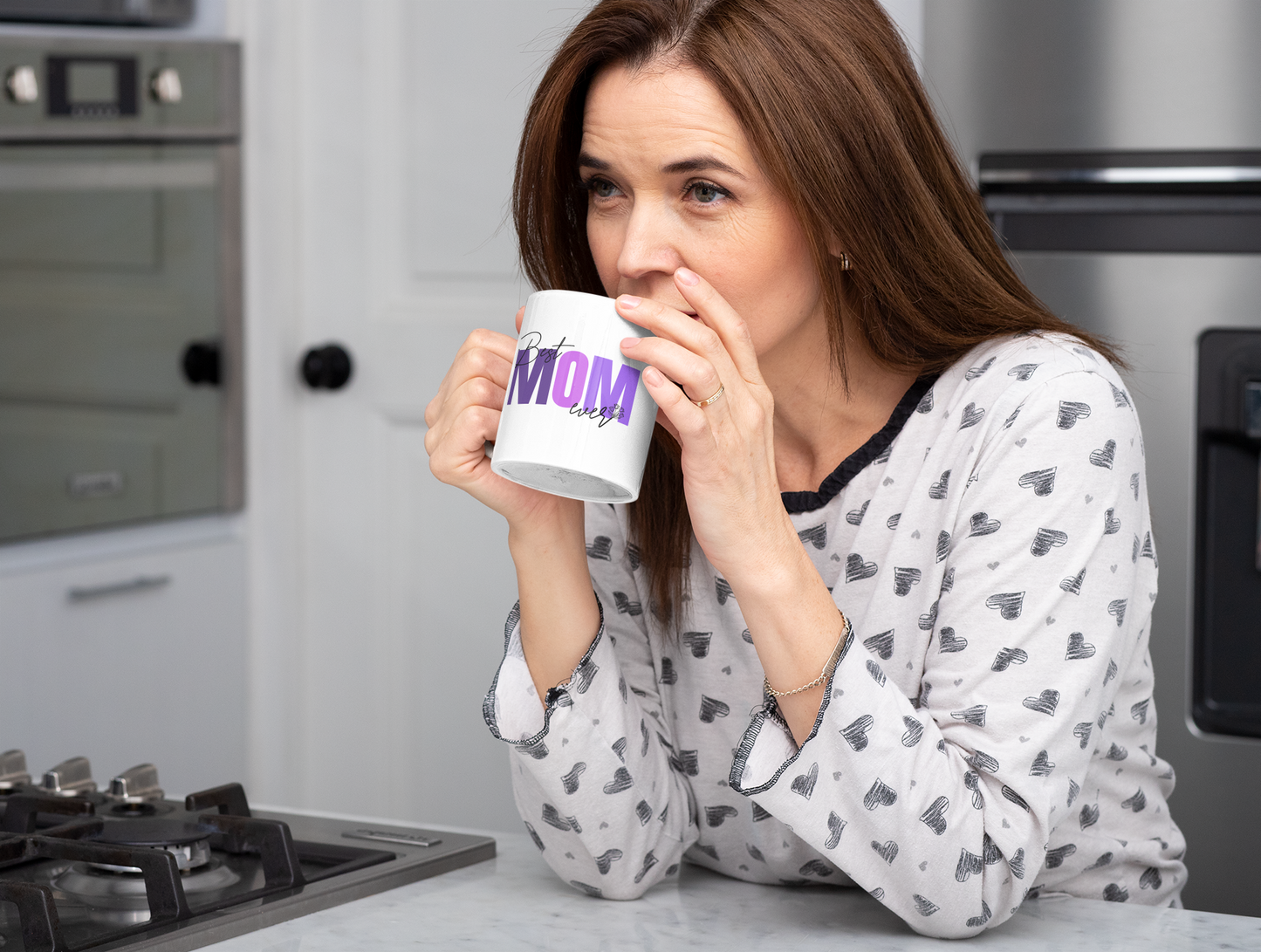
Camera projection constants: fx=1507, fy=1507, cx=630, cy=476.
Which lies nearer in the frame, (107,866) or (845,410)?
(107,866)

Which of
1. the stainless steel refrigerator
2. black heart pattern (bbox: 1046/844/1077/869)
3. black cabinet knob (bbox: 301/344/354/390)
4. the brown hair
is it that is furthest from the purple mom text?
black cabinet knob (bbox: 301/344/354/390)

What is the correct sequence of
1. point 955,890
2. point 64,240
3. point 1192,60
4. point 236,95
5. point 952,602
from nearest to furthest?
1. point 955,890
2. point 952,602
3. point 1192,60
4. point 64,240
5. point 236,95

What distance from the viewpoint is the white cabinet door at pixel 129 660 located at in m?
1.99

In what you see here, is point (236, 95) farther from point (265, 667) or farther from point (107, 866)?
point (107, 866)

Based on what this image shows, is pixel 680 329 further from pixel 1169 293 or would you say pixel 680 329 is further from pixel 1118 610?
pixel 1169 293

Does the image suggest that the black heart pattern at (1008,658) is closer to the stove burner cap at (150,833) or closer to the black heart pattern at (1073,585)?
the black heart pattern at (1073,585)

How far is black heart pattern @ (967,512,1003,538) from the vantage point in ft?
3.17

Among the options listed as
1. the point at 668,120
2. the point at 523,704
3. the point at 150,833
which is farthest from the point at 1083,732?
the point at 150,833

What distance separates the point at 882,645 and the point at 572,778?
0.78 feet

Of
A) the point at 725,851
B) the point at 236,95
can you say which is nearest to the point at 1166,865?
the point at 725,851

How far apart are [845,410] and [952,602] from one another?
24cm

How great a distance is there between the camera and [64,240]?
205 cm

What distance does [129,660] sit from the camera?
2121mm

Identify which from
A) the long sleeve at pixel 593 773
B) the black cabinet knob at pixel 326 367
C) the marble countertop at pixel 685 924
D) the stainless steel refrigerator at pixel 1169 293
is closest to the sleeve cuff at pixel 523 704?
the long sleeve at pixel 593 773
